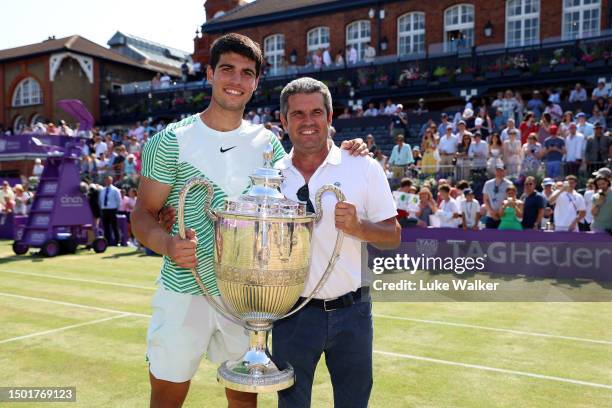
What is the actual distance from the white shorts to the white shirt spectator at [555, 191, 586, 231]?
31.3ft

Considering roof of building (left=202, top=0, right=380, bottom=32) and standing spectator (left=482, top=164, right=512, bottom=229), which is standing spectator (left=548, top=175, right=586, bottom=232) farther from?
roof of building (left=202, top=0, right=380, bottom=32)

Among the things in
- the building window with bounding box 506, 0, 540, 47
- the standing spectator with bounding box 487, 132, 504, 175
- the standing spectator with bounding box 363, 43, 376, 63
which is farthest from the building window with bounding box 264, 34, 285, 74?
the standing spectator with bounding box 487, 132, 504, 175

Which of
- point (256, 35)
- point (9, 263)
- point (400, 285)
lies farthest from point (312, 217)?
point (256, 35)

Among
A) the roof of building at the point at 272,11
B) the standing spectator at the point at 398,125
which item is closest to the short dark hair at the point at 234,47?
the standing spectator at the point at 398,125

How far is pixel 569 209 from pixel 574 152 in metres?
2.44

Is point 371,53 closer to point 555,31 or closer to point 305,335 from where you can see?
point 555,31

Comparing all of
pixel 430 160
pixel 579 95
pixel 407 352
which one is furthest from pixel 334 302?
pixel 579 95

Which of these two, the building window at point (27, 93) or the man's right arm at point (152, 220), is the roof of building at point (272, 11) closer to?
the building window at point (27, 93)

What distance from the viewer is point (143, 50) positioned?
175 ft

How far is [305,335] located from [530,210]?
9474 mm

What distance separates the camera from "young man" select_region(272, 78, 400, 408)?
290 centimetres

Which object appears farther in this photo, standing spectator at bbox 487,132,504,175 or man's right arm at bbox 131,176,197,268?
standing spectator at bbox 487,132,504,175

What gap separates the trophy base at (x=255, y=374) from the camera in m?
2.39

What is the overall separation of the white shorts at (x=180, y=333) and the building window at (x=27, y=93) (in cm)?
4272
